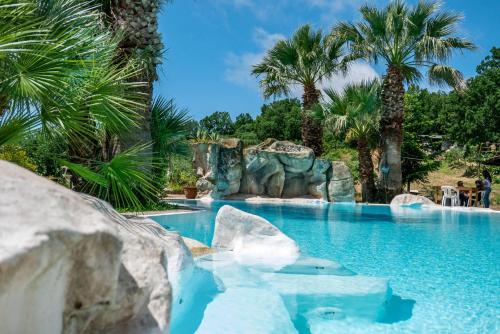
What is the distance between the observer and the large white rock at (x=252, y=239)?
5707 mm

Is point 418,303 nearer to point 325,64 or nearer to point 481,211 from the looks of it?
point 481,211

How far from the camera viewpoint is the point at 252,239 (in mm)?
5957

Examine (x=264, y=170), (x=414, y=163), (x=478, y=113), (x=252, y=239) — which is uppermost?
(x=478, y=113)

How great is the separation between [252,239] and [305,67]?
15.1m

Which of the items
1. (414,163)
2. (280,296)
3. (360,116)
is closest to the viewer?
(280,296)

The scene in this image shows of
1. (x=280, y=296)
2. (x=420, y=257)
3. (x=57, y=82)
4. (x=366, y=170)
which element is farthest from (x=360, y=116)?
(x=57, y=82)

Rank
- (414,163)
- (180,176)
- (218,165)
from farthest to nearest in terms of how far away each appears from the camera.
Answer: (180,176), (414,163), (218,165)

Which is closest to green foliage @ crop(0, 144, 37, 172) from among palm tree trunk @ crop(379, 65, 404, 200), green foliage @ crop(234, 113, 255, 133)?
palm tree trunk @ crop(379, 65, 404, 200)

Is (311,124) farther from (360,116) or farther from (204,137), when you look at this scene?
(204,137)

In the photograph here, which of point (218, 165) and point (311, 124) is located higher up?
point (311, 124)

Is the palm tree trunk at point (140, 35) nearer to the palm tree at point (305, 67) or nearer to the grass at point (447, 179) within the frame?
the palm tree at point (305, 67)

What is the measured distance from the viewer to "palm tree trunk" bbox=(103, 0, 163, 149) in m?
10.1

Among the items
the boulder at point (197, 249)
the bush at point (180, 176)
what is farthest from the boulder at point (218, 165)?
the boulder at point (197, 249)

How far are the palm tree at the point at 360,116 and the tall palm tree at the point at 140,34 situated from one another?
9951 mm
